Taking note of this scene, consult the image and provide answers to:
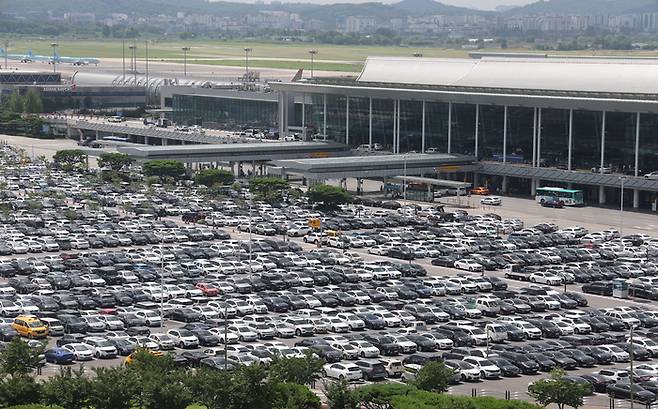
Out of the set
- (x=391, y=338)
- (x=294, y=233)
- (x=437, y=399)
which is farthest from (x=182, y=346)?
(x=294, y=233)

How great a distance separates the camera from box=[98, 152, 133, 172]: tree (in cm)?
5469

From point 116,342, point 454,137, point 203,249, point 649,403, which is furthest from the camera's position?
point 454,137

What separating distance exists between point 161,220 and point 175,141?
23.7 meters

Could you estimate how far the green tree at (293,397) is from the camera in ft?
67.8

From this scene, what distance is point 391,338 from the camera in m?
27.4

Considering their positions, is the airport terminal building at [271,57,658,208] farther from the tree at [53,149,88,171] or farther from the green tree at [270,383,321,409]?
the green tree at [270,383,321,409]

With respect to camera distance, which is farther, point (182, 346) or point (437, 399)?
point (182, 346)

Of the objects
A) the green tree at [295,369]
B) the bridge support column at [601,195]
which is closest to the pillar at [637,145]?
the bridge support column at [601,195]

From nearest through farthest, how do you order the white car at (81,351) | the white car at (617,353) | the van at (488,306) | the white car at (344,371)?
the white car at (344,371), the white car at (81,351), the white car at (617,353), the van at (488,306)

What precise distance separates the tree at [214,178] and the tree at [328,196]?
6214 mm

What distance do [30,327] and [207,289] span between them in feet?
17.2

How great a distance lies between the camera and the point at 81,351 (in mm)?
26250

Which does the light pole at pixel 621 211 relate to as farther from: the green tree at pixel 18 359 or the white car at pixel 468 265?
the green tree at pixel 18 359

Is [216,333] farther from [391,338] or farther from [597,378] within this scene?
[597,378]
